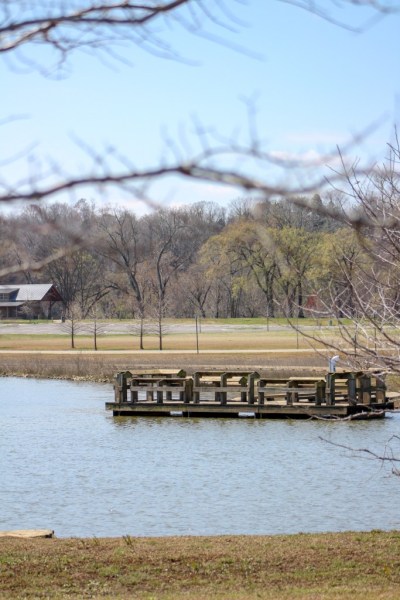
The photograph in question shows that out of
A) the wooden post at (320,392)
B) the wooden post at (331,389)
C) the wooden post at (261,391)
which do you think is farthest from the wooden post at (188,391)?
the wooden post at (331,389)

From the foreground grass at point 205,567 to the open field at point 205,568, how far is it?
1 centimetres

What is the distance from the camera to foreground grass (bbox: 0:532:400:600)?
10.9 meters

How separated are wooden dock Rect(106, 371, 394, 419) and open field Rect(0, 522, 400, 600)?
19.5 metres

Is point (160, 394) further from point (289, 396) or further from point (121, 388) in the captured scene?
point (289, 396)

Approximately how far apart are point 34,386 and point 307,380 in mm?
15387

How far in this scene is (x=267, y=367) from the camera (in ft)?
155

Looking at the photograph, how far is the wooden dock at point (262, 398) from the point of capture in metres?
33.4

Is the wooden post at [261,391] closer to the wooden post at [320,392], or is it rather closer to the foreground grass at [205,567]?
the wooden post at [320,392]

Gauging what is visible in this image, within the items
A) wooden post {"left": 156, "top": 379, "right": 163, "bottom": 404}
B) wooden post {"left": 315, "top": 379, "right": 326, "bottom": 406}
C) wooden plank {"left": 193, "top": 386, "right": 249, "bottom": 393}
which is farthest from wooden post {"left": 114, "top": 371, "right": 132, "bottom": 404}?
wooden post {"left": 315, "top": 379, "right": 326, "bottom": 406}

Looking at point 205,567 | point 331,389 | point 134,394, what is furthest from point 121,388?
point 205,567

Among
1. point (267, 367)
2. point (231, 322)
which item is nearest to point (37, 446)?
point (267, 367)

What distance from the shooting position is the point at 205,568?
11945 millimetres

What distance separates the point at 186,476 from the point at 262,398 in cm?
1276

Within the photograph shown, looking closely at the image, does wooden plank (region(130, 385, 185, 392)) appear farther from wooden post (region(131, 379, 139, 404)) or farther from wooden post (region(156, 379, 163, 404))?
wooden post (region(156, 379, 163, 404))
